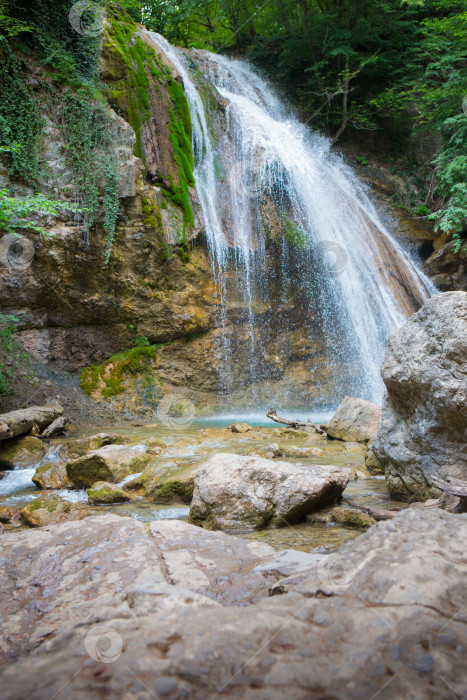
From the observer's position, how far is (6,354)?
8.39m

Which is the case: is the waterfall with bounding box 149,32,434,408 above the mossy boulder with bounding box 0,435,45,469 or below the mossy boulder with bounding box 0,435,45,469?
above

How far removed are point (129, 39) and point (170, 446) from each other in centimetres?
1069

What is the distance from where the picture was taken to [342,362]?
11305 millimetres

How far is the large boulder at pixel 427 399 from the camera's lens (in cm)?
302

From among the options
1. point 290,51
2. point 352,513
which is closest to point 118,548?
point 352,513

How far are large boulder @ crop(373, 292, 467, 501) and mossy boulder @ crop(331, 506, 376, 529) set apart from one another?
0.66m

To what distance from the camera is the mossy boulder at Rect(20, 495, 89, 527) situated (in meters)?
3.48

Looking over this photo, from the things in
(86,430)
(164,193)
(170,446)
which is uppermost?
(164,193)

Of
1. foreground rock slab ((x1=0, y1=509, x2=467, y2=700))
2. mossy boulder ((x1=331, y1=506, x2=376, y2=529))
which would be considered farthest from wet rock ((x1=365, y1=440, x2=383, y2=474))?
foreground rock slab ((x1=0, y1=509, x2=467, y2=700))

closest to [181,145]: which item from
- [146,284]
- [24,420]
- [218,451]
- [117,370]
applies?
[146,284]

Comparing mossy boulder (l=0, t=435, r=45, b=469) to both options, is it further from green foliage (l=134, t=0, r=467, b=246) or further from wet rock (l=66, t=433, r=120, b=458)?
green foliage (l=134, t=0, r=467, b=246)

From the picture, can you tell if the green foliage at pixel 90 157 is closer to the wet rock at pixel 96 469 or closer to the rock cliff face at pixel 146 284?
the rock cliff face at pixel 146 284

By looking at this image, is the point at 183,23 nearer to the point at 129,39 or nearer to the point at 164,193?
the point at 129,39

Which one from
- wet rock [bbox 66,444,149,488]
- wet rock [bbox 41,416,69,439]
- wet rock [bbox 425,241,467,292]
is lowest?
wet rock [bbox 41,416,69,439]
